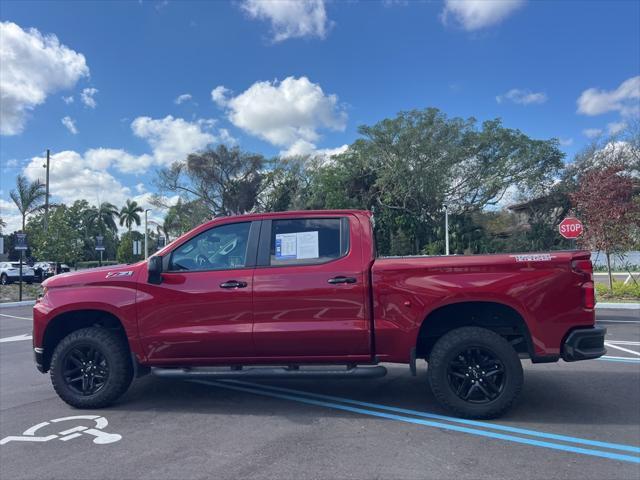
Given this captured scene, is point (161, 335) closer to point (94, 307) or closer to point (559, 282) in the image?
point (94, 307)

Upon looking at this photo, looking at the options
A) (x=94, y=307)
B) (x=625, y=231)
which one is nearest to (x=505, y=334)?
(x=94, y=307)

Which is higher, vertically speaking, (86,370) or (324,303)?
(324,303)

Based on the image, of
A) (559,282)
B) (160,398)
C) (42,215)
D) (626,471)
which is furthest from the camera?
(42,215)

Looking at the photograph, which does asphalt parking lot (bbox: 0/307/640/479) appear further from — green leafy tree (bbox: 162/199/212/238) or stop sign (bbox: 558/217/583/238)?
green leafy tree (bbox: 162/199/212/238)

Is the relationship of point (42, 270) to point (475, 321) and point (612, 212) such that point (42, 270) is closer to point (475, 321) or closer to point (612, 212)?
point (612, 212)

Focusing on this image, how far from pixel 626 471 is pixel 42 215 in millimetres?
36222

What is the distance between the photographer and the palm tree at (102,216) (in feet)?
198

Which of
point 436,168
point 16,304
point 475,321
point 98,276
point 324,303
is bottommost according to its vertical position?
point 16,304

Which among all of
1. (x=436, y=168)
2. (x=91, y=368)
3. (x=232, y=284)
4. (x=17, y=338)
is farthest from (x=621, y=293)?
(x=436, y=168)

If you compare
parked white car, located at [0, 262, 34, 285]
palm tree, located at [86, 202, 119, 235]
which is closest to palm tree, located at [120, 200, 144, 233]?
palm tree, located at [86, 202, 119, 235]

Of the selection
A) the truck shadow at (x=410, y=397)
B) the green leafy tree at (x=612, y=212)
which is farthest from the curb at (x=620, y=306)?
the truck shadow at (x=410, y=397)

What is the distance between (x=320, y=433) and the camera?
13.6 feet

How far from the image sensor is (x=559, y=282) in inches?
168

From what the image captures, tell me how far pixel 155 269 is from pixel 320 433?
2.20 m
